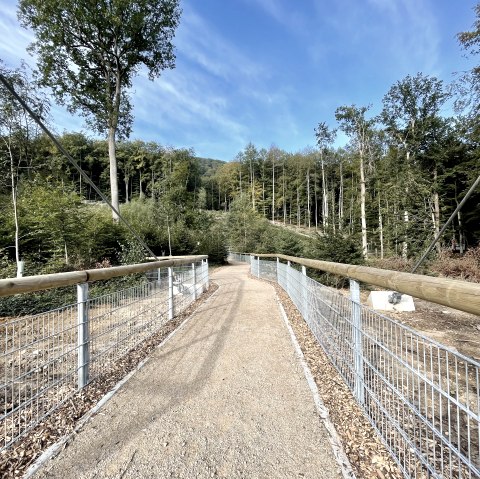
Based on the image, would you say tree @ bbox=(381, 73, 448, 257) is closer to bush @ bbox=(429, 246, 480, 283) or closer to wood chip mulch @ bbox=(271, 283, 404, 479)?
bush @ bbox=(429, 246, 480, 283)

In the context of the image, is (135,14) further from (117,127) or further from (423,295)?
(423,295)

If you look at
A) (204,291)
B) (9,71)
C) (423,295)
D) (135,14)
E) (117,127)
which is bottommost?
(204,291)

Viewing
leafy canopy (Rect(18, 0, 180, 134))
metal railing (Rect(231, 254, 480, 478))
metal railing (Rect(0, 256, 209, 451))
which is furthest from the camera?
leafy canopy (Rect(18, 0, 180, 134))

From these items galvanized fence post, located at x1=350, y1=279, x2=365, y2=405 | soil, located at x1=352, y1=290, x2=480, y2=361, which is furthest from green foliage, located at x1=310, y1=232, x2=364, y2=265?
galvanized fence post, located at x1=350, y1=279, x2=365, y2=405

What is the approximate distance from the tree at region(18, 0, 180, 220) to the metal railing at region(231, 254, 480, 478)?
46.1ft

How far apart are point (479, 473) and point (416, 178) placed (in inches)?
807

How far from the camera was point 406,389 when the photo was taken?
1.74 meters

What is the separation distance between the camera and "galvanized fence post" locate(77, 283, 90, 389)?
2.57 meters

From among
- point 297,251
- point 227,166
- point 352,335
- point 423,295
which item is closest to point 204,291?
point 352,335

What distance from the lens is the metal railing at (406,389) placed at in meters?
1.29

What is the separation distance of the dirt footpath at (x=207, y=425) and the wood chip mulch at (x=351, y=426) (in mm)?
138

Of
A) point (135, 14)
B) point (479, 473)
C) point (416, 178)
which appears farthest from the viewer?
point (416, 178)

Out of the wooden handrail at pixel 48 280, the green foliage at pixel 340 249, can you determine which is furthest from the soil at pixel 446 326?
the wooden handrail at pixel 48 280

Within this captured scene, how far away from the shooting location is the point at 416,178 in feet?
60.4
